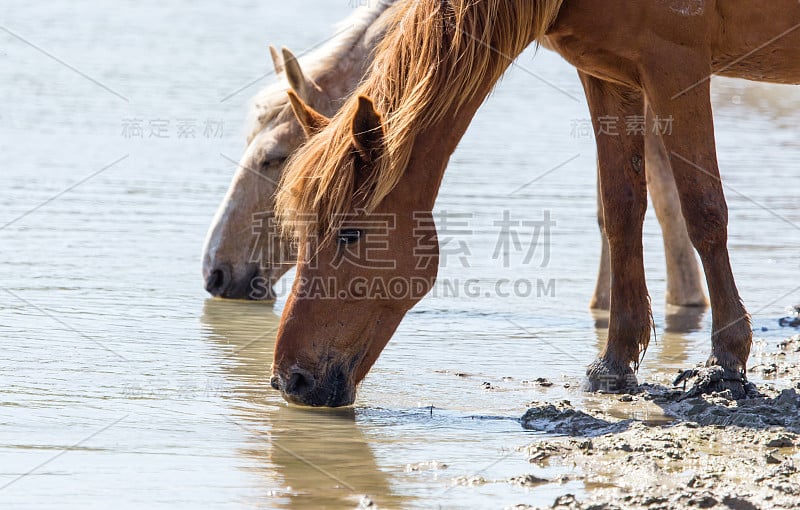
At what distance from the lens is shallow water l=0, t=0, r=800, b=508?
3.90m

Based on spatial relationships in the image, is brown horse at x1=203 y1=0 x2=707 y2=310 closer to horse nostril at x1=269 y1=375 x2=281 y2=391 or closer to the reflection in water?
the reflection in water

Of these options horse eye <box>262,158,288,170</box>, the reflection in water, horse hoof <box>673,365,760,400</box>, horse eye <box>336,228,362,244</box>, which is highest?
horse eye <box>262,158,288,170</box>

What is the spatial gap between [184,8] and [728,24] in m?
21.0

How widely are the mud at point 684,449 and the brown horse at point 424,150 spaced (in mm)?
287

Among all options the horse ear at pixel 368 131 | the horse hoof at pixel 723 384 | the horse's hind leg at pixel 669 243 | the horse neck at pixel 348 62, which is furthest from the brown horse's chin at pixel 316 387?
the horse's hind leg at pixel 669 243

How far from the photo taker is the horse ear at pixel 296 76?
21.1 ft

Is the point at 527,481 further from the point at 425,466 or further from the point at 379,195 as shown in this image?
the point at 379,195

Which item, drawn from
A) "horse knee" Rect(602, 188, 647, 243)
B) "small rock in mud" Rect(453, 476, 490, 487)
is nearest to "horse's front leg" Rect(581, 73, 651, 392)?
"horse knee" Rect(602, 188, 647, 243)

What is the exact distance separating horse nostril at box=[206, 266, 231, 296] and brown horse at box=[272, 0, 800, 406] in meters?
2.46

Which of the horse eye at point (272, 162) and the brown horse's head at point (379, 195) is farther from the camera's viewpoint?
the horse eye at point (272, 162)

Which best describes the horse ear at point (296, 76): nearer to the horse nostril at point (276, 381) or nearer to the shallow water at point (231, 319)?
the shallow water at point (231, 319)

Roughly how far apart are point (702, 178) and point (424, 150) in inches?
49.3

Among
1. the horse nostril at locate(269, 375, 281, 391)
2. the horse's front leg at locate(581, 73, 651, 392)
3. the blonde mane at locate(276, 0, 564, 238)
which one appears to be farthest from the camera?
the horse's front leg at locate(581, 73, 651, 392)

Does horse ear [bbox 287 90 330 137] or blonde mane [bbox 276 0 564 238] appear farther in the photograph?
horse ear [bbox 287 90 330 137]
